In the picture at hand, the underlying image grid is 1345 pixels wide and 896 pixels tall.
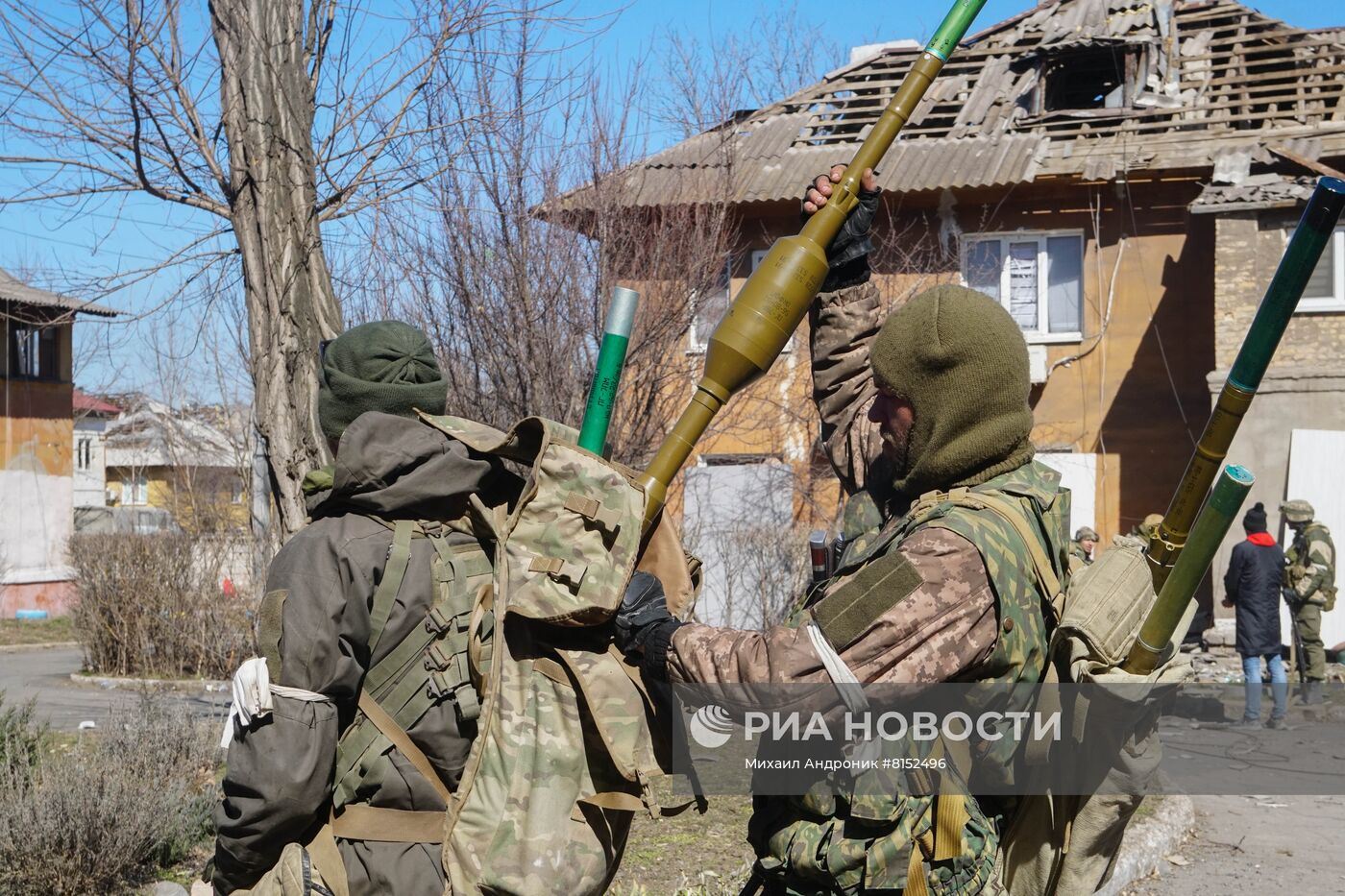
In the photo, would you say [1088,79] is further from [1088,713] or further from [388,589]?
[388,589]

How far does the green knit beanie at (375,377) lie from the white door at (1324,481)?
12941mm

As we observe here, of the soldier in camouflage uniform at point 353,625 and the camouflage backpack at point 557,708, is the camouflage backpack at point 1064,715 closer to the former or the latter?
the camouflage backpack at point 557,708

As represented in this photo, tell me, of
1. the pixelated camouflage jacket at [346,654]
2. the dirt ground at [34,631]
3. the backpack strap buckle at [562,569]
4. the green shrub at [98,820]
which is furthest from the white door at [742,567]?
the dirt ground at [34,631]

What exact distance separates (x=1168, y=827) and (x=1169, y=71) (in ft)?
41.2

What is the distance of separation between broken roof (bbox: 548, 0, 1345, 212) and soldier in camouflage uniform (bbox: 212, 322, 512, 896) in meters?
12.2

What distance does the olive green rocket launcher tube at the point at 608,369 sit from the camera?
2775 millimetres

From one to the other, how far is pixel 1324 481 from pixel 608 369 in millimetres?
13087

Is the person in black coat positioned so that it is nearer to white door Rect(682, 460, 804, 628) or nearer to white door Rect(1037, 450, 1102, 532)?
white door Rect(682, 460, 804, 628)

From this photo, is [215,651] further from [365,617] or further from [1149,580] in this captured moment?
[1149,580]

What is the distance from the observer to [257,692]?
2543mm

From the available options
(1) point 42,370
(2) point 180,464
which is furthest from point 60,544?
(1) point 42,370

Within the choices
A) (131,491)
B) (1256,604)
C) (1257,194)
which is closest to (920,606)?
(1256,604)

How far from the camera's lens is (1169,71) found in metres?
16.4

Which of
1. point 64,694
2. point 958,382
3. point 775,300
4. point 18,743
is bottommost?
point 64,694
